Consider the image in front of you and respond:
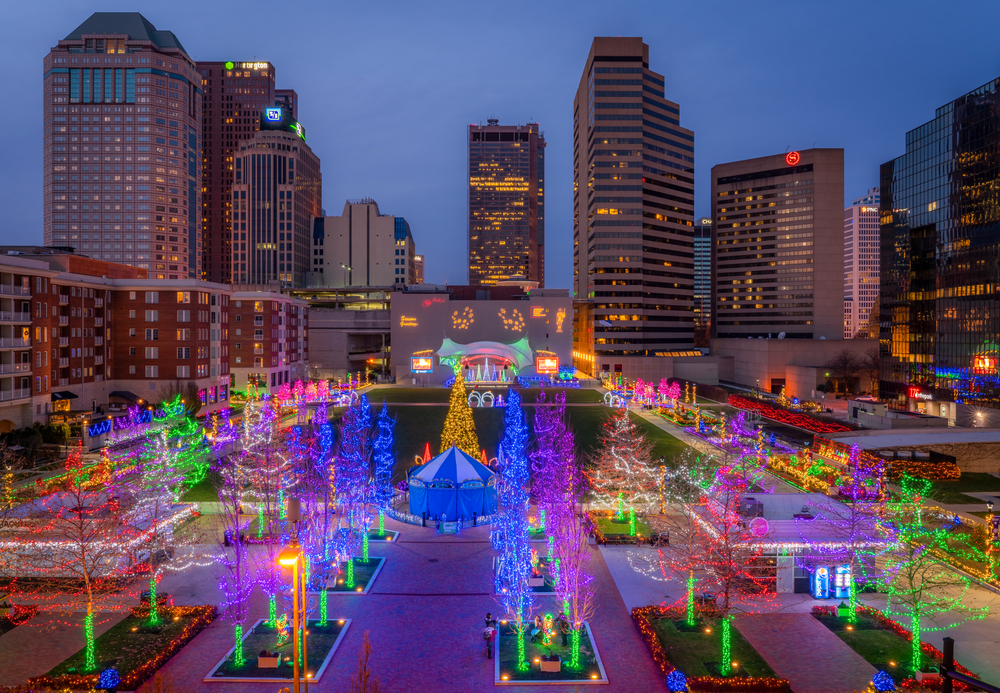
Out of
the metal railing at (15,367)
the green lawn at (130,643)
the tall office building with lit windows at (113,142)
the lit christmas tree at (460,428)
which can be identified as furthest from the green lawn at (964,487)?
the tall office building with lit windows at (113,142)

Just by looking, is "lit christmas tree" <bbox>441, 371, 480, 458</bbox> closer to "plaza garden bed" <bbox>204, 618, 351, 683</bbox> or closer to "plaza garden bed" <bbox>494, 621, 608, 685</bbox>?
"plaza garden bed" <bbox>204, 618, 351, 683</bbox>

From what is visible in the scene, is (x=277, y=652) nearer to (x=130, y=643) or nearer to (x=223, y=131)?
(x=130, y=643)

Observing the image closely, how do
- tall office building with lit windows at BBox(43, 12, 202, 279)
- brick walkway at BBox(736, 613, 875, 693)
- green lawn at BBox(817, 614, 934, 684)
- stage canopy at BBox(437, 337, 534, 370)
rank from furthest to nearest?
tall office building with lit windows at BBox(43, 12, 202, 279), stage canopy at BBox(437, 337, 534, 370), green lawn at BBox(817, 614, 934, 684), brick walkway at BBox(736, 613, 875, 693)

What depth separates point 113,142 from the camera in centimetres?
13762

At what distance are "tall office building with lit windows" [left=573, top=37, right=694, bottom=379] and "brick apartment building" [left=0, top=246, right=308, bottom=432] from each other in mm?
71839

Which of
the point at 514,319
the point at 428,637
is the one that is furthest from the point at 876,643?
the point at 514,319

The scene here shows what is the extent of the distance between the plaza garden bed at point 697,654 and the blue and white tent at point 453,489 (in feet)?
40.4

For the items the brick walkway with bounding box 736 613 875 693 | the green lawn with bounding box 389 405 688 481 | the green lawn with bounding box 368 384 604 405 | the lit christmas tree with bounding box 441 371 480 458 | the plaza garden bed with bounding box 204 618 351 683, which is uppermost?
the lit christmas tree with bounding box 441 371 480 458

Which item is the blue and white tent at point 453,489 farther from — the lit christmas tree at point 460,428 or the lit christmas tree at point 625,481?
the lit christmas tree at point 625,481

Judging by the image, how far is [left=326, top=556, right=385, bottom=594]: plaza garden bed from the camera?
2206 centimetres

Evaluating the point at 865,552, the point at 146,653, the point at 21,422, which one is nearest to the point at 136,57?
the point at 21,422

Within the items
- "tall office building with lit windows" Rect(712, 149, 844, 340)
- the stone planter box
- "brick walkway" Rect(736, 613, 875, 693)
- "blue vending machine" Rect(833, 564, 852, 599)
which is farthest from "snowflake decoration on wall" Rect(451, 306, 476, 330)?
the stone planter box

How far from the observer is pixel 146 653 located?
17.0m

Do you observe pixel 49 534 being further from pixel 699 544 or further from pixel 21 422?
pixel 21 422
